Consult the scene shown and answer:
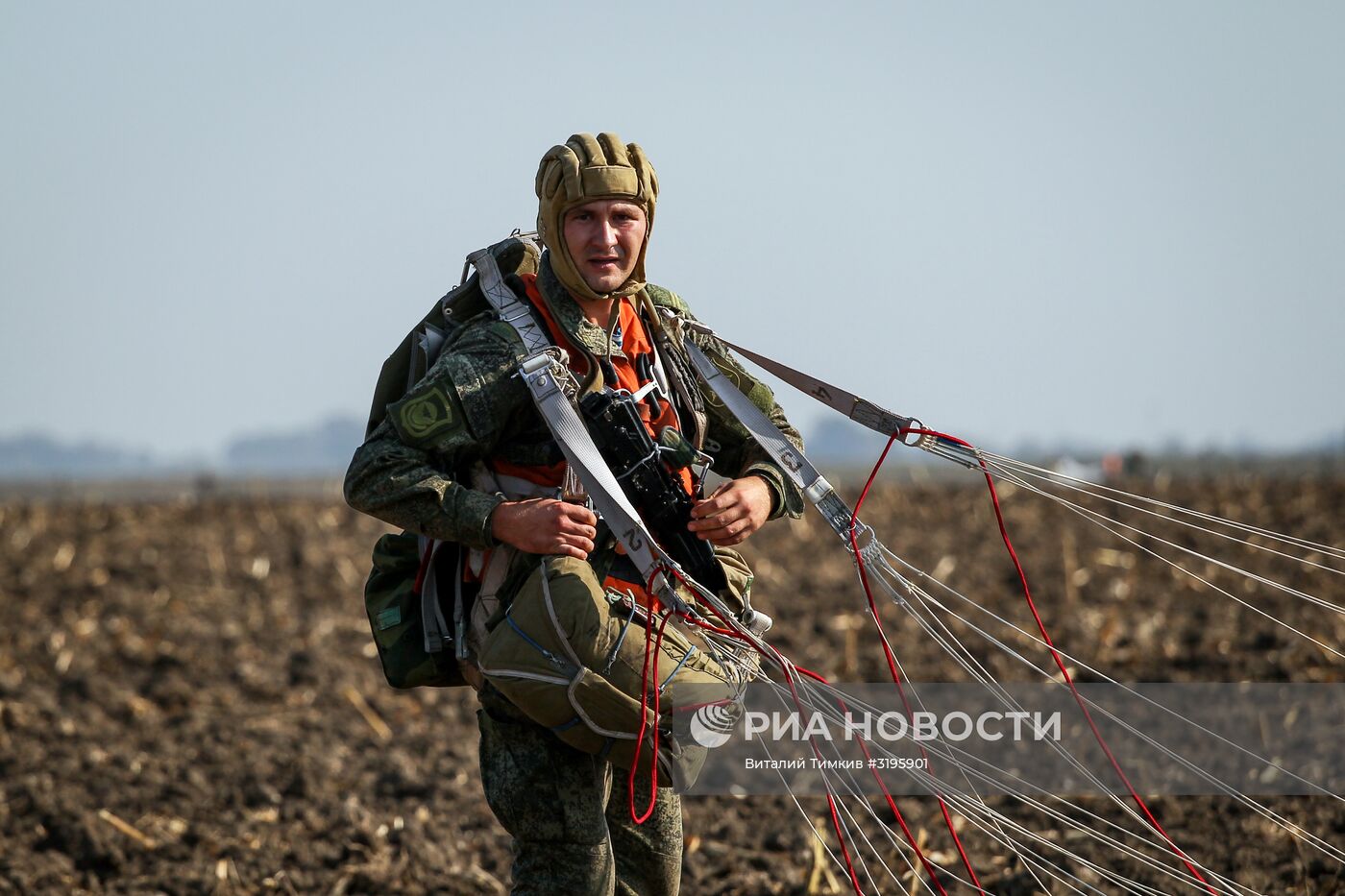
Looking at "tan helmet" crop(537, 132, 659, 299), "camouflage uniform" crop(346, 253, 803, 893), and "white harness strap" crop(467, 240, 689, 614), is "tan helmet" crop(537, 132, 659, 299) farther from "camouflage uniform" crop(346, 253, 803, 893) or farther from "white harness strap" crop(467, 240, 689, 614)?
Answer: "white harness strap" crop(467, 240, 689, 614)

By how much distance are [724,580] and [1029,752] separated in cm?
425

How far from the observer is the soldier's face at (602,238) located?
364cm

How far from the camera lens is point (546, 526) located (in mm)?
3430

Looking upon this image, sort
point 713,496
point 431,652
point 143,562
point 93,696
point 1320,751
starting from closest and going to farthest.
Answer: point 713,496, point 431,652, point 1320,751, point 93,696, point 143,562

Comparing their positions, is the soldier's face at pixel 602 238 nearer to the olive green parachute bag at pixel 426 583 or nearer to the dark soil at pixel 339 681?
the olive green parachute bag at pixel 426 583

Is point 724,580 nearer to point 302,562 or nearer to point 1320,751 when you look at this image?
point 1320,751

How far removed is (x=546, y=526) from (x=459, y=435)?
334mm

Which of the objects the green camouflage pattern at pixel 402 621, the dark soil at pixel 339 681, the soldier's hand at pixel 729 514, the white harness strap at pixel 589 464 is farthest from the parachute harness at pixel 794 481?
the dark soil at pixel 339 681

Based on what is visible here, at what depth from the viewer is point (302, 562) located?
14.0 m

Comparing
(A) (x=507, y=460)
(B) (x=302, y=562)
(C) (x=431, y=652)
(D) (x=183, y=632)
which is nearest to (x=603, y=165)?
(A) (x=507, y=460)

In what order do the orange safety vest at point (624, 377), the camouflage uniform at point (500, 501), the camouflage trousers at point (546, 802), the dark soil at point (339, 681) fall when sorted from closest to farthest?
1. the camouflage uniform at point (500, 501)
2. the camouflage trousers at point (546, 802)
3. the orange safety vest at point (624, 377)
4. the dark soil at point (339, 681)

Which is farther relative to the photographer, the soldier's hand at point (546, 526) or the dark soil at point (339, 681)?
the dark soil at point (339, 681)

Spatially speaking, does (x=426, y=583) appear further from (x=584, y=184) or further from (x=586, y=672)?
(x=584, y=184)

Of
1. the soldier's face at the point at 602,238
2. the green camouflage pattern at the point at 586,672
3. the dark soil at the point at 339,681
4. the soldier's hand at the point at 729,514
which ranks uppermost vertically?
the soldier's face at the point at 602,238
